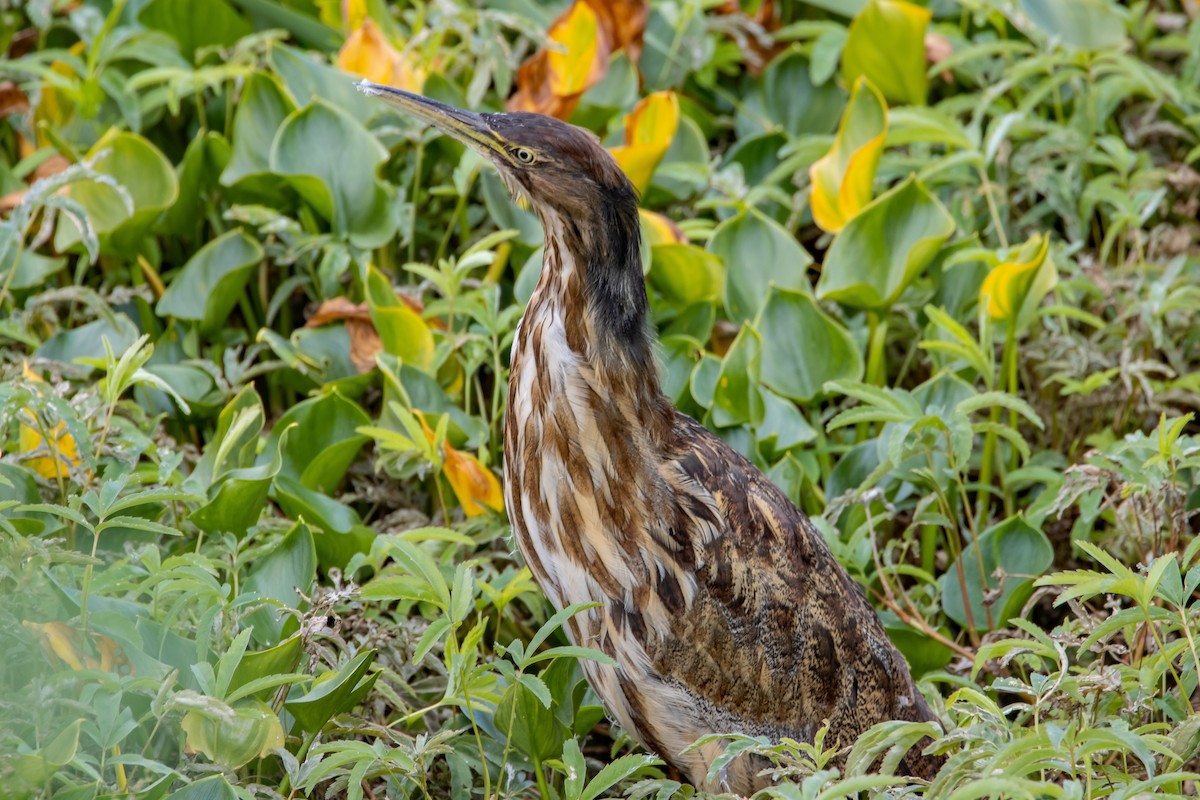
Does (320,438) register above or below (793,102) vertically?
below

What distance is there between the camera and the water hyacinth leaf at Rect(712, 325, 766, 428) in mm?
3721

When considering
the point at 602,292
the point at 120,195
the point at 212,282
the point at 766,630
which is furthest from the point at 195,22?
the point at 766,630

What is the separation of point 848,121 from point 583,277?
1.78 meters

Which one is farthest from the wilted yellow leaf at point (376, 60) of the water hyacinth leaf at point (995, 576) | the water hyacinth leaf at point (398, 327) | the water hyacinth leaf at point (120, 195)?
the water hyacinth leaf at point (995, 576)

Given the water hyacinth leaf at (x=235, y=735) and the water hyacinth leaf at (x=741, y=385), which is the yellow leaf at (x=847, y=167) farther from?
the water hyacinth leaf at (x=235, y=735)

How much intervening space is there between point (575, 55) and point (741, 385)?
4.97 ft

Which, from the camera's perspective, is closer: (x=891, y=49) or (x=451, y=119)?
(x=451, y=119)

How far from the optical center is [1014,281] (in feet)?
12.3

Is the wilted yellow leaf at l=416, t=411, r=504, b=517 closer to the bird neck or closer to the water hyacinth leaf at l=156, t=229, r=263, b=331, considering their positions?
the bird neck

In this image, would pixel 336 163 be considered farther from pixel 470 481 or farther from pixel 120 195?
pixel 470 481

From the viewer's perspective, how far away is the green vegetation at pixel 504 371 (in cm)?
262

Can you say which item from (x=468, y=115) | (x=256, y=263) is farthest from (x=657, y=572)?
(x=256, y=263)

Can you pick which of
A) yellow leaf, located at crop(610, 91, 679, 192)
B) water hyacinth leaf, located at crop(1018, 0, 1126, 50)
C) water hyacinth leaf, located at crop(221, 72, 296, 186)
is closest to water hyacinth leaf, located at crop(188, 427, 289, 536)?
water hyacinth leaf, located at crop(221, 72, 296, 186)

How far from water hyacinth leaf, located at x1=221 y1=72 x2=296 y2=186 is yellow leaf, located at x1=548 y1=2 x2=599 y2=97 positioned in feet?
2.92
